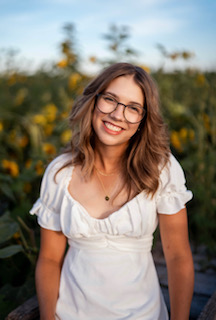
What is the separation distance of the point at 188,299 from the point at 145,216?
357 millimetres

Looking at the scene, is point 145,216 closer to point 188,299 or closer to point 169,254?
point 169,254

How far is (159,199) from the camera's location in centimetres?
149

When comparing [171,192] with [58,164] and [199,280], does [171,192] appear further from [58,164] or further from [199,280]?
[199,280]

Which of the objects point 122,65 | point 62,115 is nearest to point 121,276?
point 122,65

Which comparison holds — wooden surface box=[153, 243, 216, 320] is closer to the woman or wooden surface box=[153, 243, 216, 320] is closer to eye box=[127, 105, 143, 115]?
the woman

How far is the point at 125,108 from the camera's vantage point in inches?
57.6

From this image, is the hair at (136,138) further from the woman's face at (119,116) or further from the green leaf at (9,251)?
the green leaf at (9,251)

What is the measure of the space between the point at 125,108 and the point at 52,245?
2.19 feet

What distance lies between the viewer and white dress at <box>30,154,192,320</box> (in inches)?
56.4

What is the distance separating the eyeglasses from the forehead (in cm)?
3

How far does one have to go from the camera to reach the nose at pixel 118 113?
1.44 metres

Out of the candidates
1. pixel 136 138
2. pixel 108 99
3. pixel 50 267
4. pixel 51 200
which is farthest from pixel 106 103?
pixel 50 267

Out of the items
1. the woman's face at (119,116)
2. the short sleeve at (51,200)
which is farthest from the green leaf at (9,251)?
the woman's face at (119,116)

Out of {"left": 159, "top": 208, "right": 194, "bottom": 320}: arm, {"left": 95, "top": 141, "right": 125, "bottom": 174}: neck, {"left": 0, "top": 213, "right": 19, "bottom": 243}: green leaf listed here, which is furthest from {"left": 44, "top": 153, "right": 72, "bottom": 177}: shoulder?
{"left": 159, "top": 208, "right": 194, "bottom": 320}: arm
